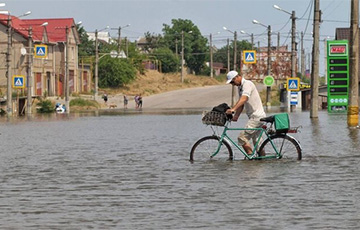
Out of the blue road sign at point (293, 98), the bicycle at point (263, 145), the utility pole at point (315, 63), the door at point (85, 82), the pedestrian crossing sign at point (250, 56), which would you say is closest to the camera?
the bicycle at point (263, 145)

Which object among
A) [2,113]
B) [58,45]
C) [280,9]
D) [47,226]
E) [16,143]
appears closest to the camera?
[47,226]

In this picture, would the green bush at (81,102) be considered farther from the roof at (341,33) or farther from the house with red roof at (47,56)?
the roof at (341,33)

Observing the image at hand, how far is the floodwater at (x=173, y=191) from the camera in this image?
1016 cm

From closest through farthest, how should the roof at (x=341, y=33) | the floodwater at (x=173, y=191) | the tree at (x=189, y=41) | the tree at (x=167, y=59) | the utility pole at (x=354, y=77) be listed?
the floodwater at (x=173, y=191), the utility pole at (x=354, y=77), the roof at (x=341, y=33), the tree at (x=167, y=59), the tree at (x=189, y=41)

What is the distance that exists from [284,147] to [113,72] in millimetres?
97100

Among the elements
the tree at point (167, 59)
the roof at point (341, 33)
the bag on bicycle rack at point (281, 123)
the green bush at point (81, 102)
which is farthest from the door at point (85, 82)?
the bag on bicycle rack at point (281, 123)

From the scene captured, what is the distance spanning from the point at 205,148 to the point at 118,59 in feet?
320

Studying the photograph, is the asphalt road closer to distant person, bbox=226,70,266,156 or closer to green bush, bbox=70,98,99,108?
green bush, bbox=70,98,99,108

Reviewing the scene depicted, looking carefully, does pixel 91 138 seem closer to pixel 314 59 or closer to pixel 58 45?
pixel 314 59

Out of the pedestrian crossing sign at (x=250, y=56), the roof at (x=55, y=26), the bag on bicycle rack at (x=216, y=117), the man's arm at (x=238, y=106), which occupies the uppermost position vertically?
the roof at (x=55, y=26)

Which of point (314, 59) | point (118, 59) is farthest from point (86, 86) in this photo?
point (314, 59)

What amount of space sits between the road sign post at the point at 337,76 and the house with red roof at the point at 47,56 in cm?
3877

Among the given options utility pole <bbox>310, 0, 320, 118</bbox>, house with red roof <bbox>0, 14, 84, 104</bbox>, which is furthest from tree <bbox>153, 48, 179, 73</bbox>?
utility pole <bbox>310, 0, 320, 118</bbox>

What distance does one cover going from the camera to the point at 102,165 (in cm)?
1823
